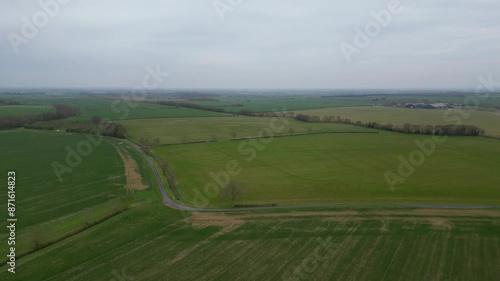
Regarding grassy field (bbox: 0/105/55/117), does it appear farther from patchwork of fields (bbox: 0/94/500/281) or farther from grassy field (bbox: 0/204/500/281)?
grassy field (bbox: 0/204/500/281)

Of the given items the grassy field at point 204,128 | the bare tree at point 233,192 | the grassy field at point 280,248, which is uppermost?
the grassy field at point 204,128

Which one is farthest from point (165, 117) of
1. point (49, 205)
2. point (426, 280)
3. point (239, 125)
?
point (426, 280)

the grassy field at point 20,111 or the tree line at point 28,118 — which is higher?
the grassy field at point 20,111

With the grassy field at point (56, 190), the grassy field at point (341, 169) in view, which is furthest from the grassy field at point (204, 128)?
the grassy field at point (56, 190)

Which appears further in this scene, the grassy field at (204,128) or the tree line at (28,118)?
the tree line at (28,118)

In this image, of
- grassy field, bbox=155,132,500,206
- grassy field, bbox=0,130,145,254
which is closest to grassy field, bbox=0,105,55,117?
grassy field, bbox=0,130,145,254

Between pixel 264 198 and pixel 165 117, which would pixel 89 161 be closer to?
pixel 264 198

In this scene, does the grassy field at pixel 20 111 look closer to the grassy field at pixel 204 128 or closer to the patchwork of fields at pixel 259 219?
the grassy field at pixel 204 128

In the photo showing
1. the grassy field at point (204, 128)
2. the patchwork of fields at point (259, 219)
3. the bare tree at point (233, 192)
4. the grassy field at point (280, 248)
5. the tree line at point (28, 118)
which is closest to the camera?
the grassy field at point (280, 248)

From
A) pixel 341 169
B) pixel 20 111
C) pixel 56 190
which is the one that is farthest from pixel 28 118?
pixel 341 169
